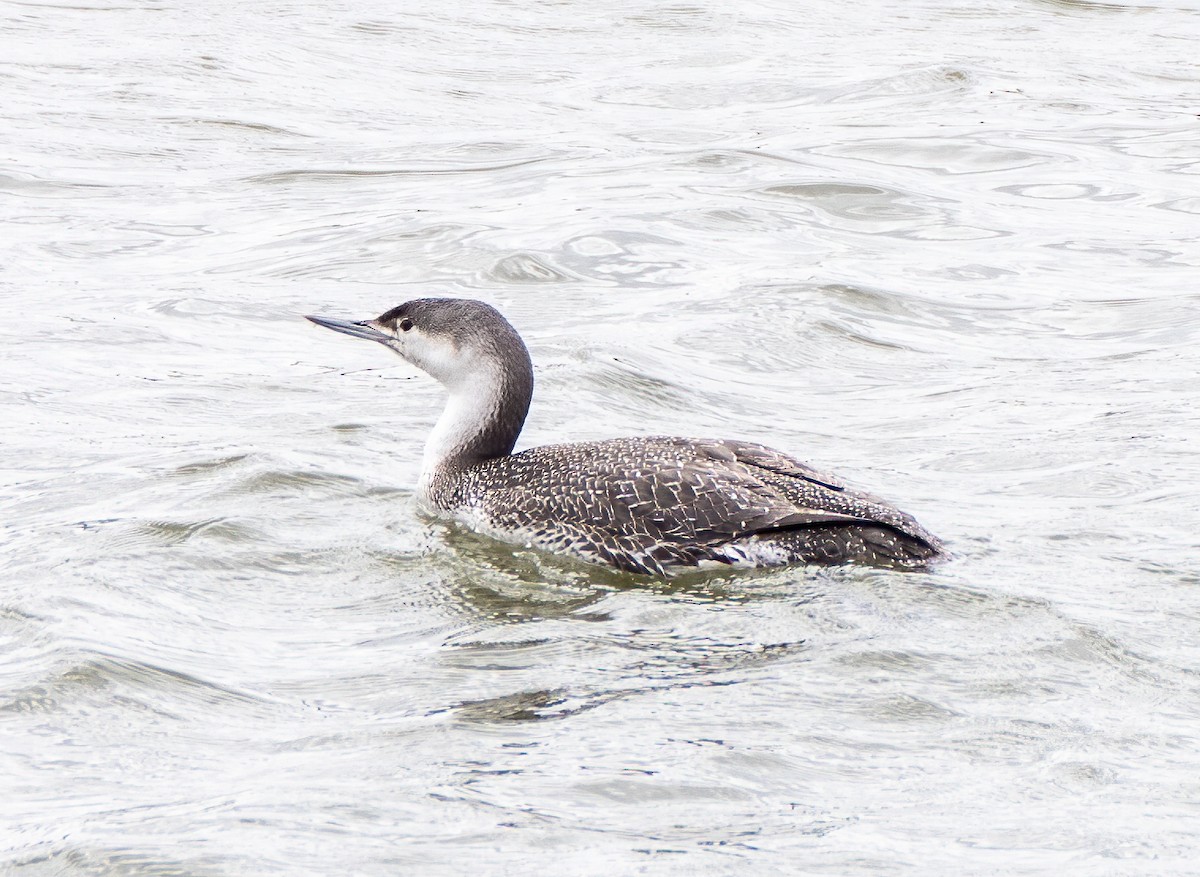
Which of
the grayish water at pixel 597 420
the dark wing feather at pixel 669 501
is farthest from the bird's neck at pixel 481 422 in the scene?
the dark wing feather at pixel 669 501

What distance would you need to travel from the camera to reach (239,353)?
31.8ft

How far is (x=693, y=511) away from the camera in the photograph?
268 inches

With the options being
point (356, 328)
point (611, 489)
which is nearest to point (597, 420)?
point (356, 328)

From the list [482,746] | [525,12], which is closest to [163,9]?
[525,12]

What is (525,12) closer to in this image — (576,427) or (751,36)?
(751,36)

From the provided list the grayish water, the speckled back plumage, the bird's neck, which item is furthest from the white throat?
the speckled back plumage

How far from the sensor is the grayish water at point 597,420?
5.01 metres

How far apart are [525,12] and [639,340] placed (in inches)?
340

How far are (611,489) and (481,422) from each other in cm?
98

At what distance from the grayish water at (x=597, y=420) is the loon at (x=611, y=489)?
0.40ft

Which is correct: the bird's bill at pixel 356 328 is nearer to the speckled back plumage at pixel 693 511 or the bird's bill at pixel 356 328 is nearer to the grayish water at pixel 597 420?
the grayish water at pixel 597 420

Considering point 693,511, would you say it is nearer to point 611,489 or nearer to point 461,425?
point 611,489

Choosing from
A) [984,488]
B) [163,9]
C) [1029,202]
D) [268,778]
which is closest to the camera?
[268,778]

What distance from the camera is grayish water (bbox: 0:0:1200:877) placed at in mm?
5012
